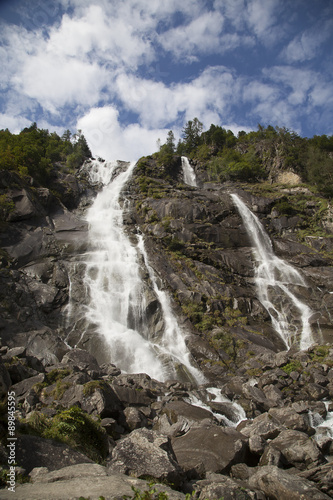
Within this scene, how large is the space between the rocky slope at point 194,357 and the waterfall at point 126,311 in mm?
928

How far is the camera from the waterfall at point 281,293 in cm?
2333

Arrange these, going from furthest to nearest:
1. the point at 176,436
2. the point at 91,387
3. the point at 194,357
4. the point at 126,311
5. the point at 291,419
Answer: the point at 126,311
the point at 194,357
the point at 291,419
the point at 91,387
the point at 176,436

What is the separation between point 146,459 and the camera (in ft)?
19.8

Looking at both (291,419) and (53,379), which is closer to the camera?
(291,419)

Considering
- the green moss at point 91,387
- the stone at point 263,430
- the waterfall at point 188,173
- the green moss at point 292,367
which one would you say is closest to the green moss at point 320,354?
the green moss at point 292,367

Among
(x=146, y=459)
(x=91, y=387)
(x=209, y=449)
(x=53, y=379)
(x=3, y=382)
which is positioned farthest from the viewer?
(x=53, y=379)

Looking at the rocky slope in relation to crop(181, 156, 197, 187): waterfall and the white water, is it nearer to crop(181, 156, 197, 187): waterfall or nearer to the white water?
the white water

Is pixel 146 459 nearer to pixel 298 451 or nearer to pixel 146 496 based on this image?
pixel 146 496

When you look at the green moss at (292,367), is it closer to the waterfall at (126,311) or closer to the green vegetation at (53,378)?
the waterfall at (126,311)

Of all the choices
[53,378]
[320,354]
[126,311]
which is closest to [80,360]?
[53,378]

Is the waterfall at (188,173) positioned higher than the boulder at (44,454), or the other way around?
the waterfall at (188,173)

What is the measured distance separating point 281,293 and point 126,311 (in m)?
15.1

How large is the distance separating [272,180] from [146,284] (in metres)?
42.9

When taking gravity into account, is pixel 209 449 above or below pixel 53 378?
below
